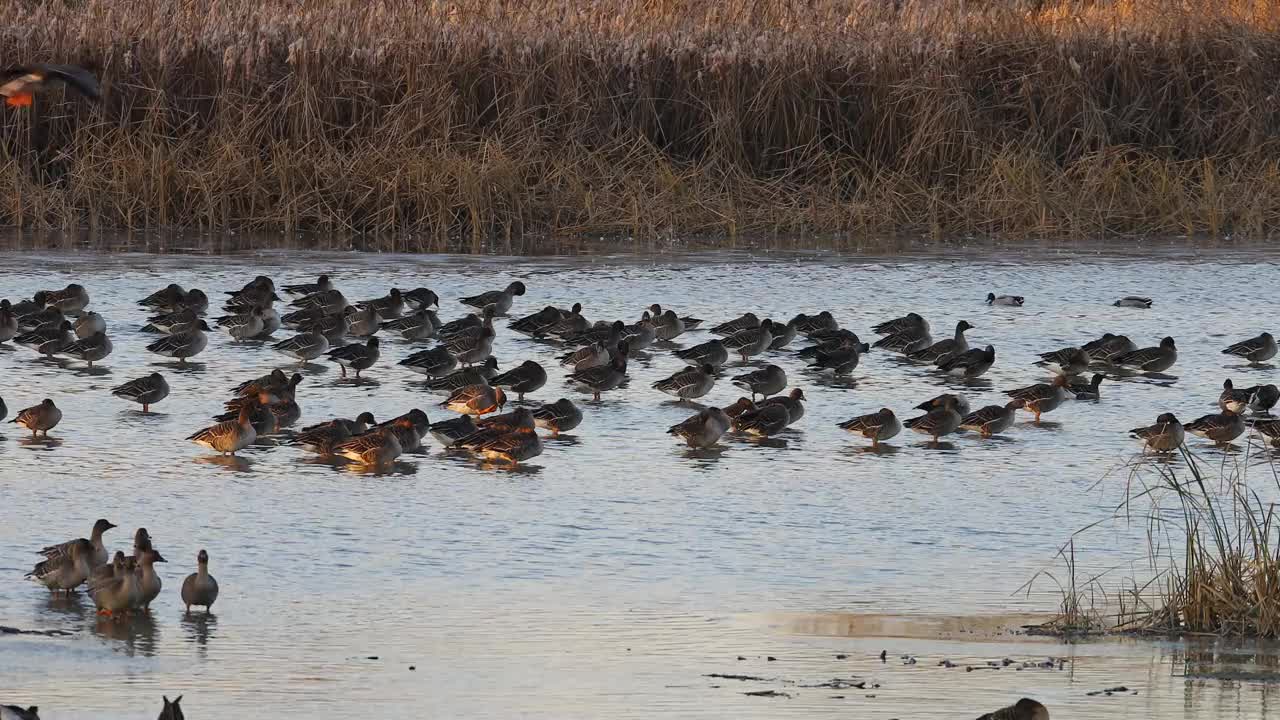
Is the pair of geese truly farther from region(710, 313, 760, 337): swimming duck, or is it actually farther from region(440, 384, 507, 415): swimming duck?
region(710, 313, 760, 337): swimming duck

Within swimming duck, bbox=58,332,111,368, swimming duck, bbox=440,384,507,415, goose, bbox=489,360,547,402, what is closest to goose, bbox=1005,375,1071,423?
goose, bbox=489,360,547,402

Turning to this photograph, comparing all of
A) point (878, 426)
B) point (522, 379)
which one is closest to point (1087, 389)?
point (878, 426)

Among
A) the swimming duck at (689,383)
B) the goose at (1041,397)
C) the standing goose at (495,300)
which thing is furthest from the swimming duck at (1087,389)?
the standing goose at (495,300)

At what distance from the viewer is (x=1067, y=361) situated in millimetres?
16266

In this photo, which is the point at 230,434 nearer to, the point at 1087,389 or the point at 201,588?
the point at 201,588

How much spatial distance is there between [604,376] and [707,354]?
1389mm

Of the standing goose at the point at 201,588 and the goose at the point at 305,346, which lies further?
the goose at the point at 305,346

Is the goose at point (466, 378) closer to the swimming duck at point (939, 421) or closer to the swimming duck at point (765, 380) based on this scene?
the swimming duck at point (765, 380)

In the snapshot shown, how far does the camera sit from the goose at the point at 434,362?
16.0m

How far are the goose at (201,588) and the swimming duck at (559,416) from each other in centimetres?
518

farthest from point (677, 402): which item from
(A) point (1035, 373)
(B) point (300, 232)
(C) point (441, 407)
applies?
(B) point (300, 232)

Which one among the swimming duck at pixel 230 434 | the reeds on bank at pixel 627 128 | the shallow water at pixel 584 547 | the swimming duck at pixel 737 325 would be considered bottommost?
the shallow water at pixel 584 547

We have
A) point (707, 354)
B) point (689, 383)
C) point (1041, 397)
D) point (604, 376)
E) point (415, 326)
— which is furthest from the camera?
point (415, 326)

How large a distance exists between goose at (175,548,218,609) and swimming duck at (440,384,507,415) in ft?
20.2
